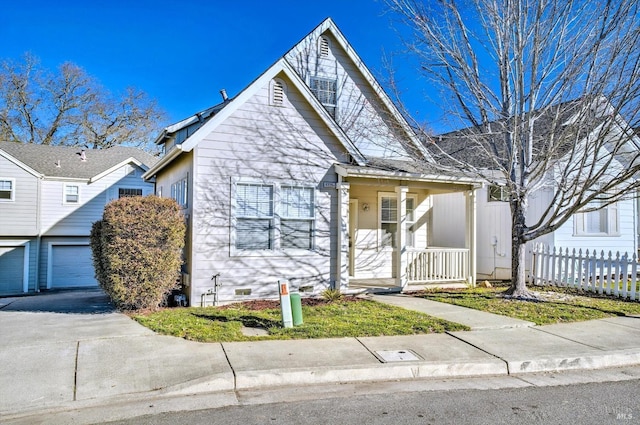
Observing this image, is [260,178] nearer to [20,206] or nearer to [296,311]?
[296,311]

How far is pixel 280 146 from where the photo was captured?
35.9 feet

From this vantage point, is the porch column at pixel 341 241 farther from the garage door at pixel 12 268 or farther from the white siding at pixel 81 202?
the garage door at pixel 12 268

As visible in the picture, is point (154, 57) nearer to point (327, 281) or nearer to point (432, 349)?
point (327, 281)

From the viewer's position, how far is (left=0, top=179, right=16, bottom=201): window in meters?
22.3

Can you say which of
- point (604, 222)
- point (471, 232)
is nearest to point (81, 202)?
point (471, 232)

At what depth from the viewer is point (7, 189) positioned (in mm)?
22406

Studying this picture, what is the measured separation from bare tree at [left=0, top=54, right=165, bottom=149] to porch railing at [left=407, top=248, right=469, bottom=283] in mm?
32033

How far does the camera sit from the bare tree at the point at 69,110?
3475 cm

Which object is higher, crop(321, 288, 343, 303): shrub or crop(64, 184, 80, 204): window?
crop(64, 184, 80, 204): window

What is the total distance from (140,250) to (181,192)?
3.10 meters

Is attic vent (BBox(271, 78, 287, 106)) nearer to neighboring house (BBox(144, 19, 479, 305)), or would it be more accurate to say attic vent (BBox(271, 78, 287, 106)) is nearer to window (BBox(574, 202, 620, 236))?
neighboring house (BBox(144, 19, 479, 305))

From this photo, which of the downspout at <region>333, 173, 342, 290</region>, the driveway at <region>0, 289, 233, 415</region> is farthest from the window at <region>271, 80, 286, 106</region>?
the driveway at <region>0, 289, 233, 415</region>

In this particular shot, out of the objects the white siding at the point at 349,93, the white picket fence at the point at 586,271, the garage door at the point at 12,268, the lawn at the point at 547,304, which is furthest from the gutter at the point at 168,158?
the garage door at the point at 12,268

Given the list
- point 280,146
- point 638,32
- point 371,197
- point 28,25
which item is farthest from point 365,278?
point 28,25
